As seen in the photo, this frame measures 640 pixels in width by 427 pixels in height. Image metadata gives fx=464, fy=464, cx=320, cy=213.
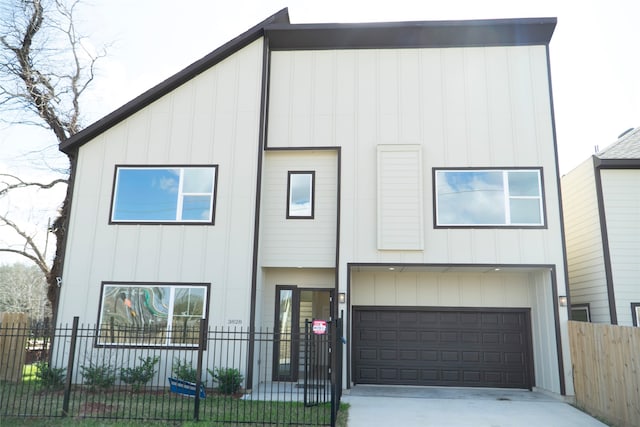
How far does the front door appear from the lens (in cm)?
1091

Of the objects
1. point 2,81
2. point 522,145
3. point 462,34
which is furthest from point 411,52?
point 2,81

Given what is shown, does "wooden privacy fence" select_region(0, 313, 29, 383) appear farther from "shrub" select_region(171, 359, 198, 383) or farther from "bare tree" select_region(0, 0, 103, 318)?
"shrub" select_region(171, 359, 198, 383)

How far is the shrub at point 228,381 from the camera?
939 cm

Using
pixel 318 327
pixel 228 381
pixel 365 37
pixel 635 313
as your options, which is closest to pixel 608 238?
pixel 635 313

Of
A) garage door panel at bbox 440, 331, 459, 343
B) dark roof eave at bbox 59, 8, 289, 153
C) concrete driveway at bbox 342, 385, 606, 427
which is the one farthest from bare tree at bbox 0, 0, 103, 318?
garage door panel at bbox 440, 331, 459, 343

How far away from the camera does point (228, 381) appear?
9406 millimetres

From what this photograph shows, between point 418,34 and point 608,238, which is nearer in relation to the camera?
point 608,238

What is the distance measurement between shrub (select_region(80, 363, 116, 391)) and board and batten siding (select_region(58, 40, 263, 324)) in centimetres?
128

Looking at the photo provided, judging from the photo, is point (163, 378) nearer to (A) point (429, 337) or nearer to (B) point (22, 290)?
(A) point (429, 337)

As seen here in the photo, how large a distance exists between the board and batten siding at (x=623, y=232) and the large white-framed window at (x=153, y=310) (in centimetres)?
903

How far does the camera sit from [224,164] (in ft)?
35.5

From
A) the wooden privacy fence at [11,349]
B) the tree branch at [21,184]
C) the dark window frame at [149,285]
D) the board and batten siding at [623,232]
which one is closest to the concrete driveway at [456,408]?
the board and batten siding at [623,232]

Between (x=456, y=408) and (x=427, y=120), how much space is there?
622 centimetres

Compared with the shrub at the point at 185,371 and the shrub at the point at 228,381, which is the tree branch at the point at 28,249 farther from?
the shrub at the point at 228,381
